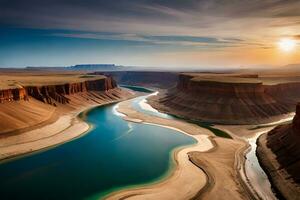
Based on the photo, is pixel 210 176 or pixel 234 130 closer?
pixel 210 176

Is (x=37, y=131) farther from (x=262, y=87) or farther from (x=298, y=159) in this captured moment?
(x=262, y=87)

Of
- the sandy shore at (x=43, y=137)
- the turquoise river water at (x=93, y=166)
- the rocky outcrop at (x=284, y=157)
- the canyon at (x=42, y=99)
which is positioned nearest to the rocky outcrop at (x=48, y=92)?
the canyon at (x=42, y=99)

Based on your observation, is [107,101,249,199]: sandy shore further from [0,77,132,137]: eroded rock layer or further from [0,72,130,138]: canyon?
[0,77,132,137]: eroded rock layer

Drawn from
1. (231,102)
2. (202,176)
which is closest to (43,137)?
(202,176)

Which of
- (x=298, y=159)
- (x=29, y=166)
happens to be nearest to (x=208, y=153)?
(x=298, y=159)

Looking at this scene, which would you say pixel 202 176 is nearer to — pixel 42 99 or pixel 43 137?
pixel 43 137

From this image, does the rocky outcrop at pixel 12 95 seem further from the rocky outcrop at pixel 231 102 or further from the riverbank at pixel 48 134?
the rocky outcrop at pixel 231 102
